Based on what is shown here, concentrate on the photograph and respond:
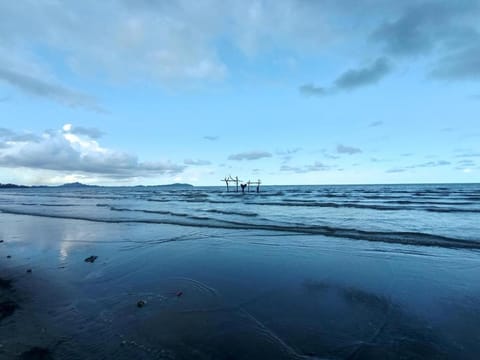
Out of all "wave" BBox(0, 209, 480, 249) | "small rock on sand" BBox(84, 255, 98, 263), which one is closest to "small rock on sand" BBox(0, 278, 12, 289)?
"small rock on sand" BBox(84, 255, 98, 263)

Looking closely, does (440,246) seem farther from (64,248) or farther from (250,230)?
(64,248)

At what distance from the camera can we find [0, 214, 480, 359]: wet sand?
3975 mm

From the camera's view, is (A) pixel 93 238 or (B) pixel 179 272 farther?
(A) pixel 93 238

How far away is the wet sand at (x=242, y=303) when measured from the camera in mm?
3975

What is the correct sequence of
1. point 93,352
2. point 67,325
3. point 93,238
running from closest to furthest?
point 93,352, point 67,325, point 93,238

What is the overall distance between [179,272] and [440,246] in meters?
9.90

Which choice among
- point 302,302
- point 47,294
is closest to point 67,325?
point 47,294

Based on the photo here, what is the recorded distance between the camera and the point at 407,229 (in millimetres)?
14477

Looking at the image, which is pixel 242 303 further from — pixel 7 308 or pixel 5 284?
pixel 5 284

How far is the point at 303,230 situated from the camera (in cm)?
1448

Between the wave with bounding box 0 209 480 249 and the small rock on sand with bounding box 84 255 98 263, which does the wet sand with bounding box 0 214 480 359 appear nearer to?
the small rock on sand with bounding box 84 255 98 263

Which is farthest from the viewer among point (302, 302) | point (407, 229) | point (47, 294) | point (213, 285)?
point (407, 229)

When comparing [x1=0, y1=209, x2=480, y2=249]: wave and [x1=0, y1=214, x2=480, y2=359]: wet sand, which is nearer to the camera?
[x1=0, y1=214, x2=480, y2=359]: wet sand

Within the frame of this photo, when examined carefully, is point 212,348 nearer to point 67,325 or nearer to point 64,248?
point 67,325
